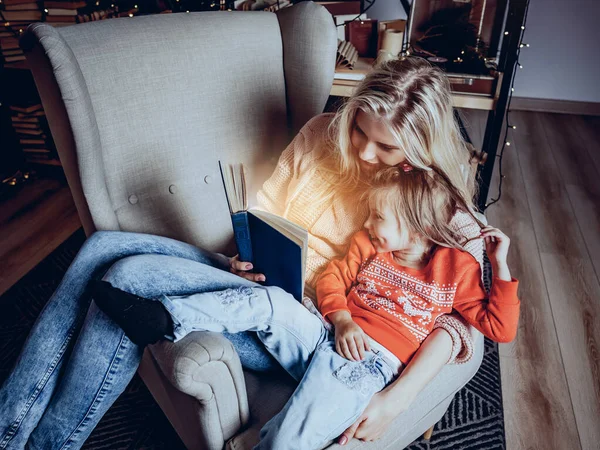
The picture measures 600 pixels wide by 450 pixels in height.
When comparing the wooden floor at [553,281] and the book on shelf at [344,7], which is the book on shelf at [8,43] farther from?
the wooden floor at [553,281]

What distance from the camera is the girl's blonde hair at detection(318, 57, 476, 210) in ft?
3.27

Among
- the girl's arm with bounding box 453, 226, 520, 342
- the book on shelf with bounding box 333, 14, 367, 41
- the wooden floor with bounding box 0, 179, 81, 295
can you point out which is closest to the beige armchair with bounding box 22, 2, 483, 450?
the girl's arm with bounding box 453, 226, 520, 342

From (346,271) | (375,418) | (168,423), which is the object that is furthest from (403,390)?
(168,423)

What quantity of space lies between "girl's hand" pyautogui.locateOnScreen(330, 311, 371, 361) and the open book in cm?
12

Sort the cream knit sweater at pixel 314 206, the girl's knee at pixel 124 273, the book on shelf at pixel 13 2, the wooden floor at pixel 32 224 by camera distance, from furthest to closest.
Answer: the book on shelf at pixel 13 2 < the wooden floor at pixel 32 224 < the cream knit sweater at pixel 314 206 < the girl's knee at pixel 124 273

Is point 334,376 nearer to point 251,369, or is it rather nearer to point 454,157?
point 251,369

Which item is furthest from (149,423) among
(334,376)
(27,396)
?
(334,376)

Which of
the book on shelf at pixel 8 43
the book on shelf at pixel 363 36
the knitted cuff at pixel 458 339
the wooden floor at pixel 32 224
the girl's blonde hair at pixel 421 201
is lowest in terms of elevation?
the wooden floor at pixel 32 224

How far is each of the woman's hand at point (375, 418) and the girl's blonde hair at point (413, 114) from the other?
0.47 metres

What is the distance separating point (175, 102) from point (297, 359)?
725mm

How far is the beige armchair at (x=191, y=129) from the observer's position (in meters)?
0.94

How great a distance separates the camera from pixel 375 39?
1.91m

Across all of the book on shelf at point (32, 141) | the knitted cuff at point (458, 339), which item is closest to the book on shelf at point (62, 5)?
the book on shelf at point (32, 141)

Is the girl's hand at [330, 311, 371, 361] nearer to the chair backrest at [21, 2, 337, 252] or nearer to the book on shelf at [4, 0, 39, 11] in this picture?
the chair backrest at [21, 2, 337, 252]
